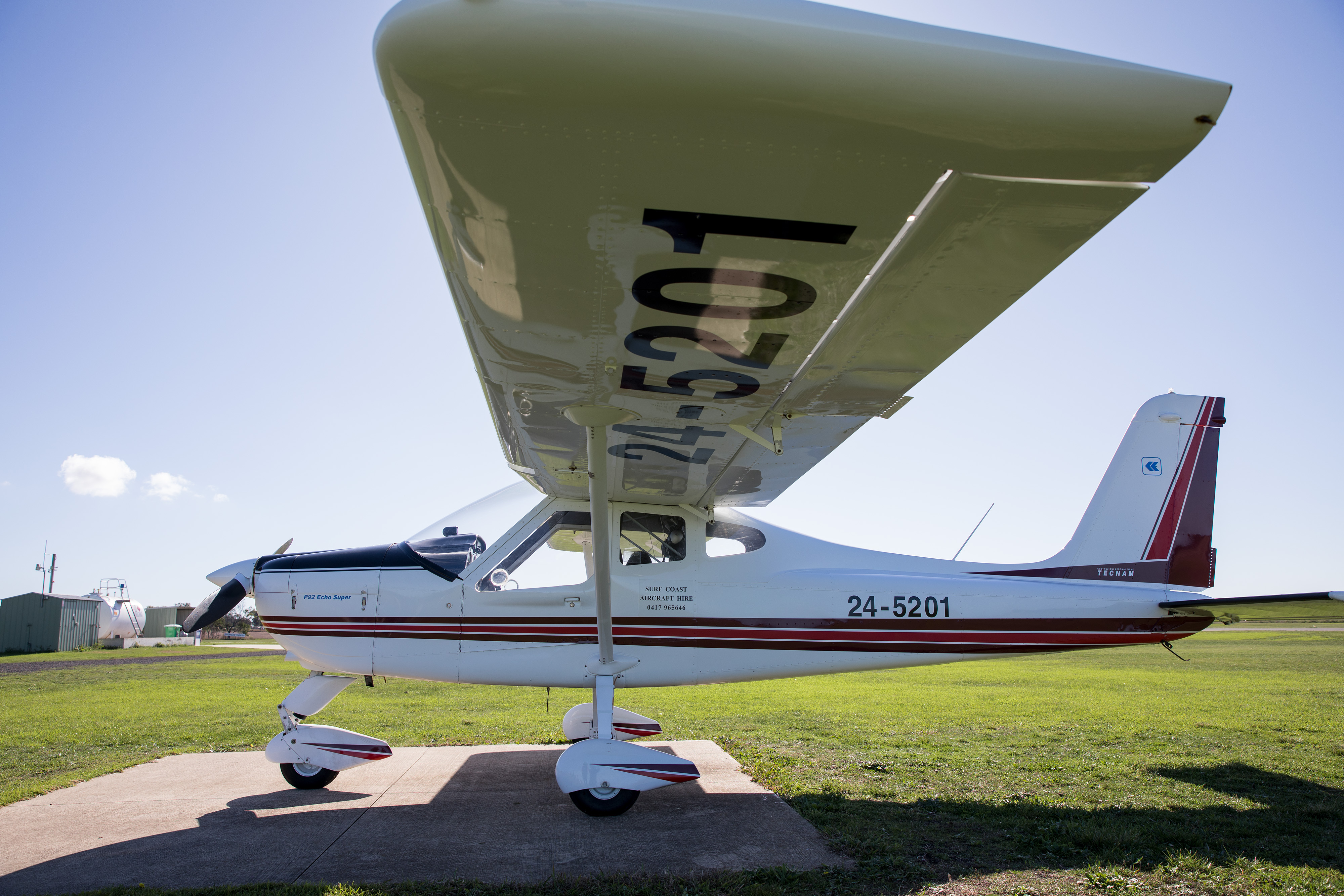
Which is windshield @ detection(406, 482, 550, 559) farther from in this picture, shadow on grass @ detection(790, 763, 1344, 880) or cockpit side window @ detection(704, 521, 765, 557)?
shadow on grass @ detection(790, 763, 1344, 880)

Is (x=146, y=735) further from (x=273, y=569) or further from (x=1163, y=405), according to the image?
(x=1163, y=405)

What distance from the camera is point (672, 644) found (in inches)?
230

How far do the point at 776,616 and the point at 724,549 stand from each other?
69 cm

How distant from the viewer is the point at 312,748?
18.0 feet

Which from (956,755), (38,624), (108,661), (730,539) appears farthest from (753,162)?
(38,624)

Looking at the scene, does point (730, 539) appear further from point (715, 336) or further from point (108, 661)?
point (108, 661)

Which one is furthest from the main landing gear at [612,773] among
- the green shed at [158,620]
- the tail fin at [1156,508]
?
the green shed at [158,620]

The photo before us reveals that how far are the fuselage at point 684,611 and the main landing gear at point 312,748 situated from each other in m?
0.32

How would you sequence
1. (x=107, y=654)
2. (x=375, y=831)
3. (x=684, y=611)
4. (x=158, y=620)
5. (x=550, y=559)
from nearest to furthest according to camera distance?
1. (x=375, y=831)
2. (x=684, y=611)
3. (x=550, y=559)
4. (x=107, y=654)
5. (x=158, y=620)

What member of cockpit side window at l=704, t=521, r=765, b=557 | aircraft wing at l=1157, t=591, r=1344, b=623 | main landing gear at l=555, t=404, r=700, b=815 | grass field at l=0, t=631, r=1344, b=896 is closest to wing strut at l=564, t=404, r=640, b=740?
main landing gear at l=555, t=404, r=700, b=815

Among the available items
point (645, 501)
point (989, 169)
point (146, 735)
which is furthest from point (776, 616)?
point (146, 735)

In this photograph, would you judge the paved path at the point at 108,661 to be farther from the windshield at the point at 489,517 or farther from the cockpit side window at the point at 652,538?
the cockpit side window at the point at 652,538

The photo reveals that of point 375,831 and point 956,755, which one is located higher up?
point 375,831

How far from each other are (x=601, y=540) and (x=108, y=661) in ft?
89.7
